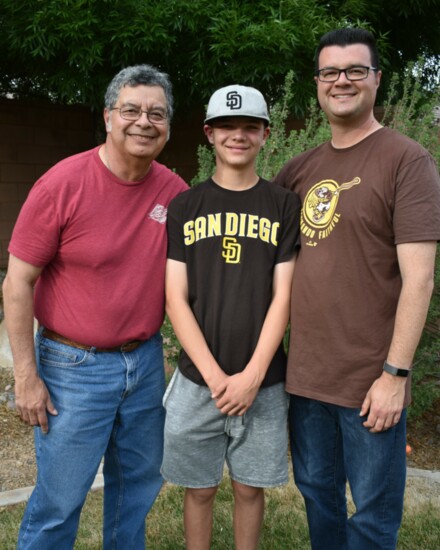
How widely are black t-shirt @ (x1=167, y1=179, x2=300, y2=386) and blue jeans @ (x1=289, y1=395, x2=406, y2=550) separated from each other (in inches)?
16.0

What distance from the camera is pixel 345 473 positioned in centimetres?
257

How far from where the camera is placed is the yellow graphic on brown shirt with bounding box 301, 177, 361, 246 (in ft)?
7.57

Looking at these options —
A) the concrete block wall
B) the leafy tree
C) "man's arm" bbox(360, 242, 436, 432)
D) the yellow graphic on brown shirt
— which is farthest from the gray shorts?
the concrete block wall

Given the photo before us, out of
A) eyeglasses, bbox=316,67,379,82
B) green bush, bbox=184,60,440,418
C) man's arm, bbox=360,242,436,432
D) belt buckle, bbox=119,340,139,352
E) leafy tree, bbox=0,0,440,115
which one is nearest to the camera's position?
man's arm, bbox=360,242,436,432

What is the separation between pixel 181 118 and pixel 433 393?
486 centimetres

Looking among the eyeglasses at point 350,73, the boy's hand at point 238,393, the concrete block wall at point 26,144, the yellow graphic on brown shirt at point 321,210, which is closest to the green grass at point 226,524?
the boy's hand at point 238,393

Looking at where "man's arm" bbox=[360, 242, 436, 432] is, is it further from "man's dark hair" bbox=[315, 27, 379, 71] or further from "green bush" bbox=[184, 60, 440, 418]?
"green bush" bbox=[184, 60, 440, 418]

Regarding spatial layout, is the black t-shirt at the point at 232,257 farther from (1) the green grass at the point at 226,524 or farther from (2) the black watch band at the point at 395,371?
(1) the green grass at the point at 226,524

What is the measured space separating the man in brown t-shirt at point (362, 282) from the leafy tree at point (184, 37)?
3.28m

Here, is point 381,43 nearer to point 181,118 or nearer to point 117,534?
point 181,118

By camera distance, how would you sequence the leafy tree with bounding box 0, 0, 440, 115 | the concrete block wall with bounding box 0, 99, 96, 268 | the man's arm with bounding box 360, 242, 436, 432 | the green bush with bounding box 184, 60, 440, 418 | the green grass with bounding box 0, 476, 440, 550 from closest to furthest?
1. the man's arm with bounding box 360, 242, 436, 432
2. the green grass with bounding box 0, 476, 440, 550
3. the green bush with bounding box 184, 60, 440, 418
4. the leafy tree with bounding box 0, 0, 440, 115
5. the concrete block wall with bounding box 0, 99, 96, 268

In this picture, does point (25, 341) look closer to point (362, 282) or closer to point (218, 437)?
point (218, 437)

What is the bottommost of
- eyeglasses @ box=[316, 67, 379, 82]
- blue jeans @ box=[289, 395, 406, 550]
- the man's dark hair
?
blue jeans @ box=[289, 395, 406, 550]

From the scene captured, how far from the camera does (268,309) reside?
7.93 feet
